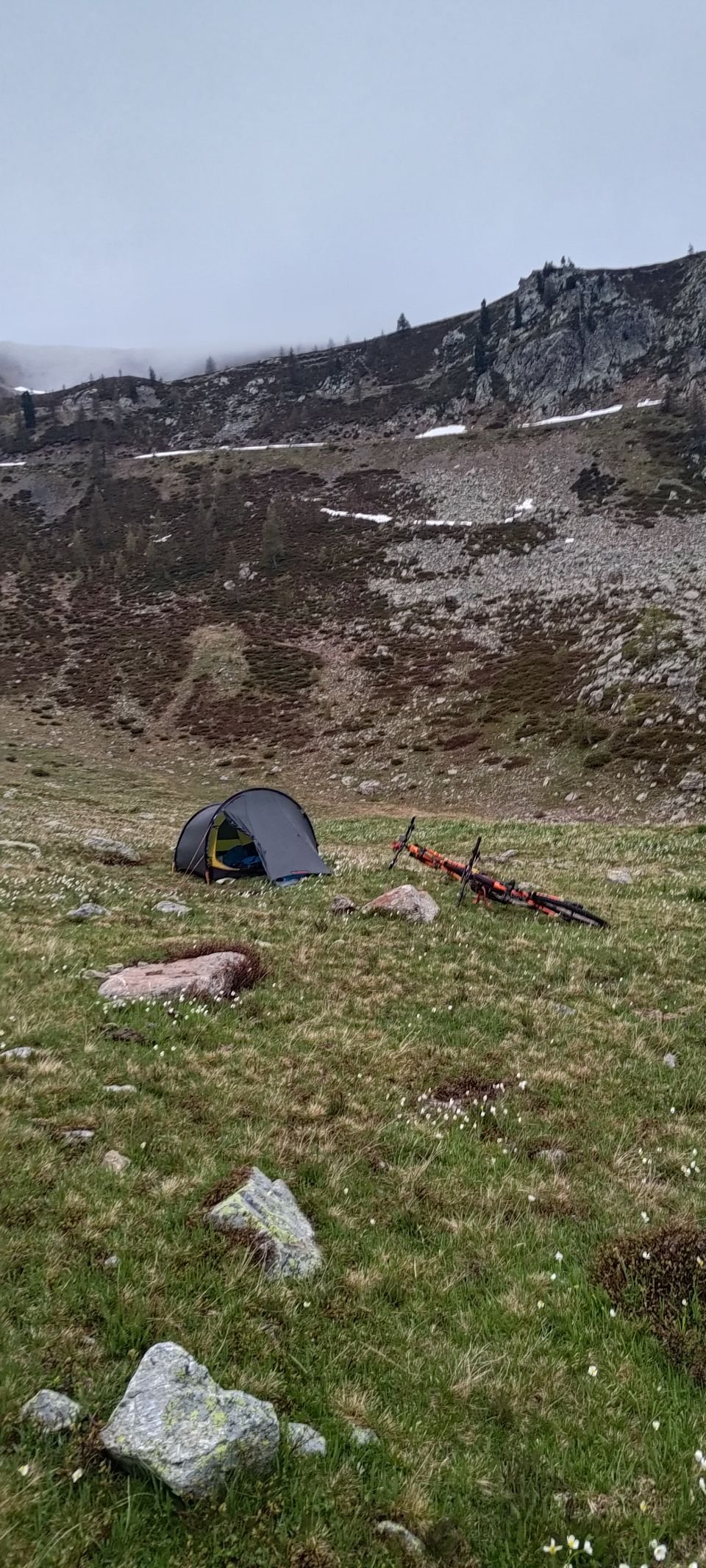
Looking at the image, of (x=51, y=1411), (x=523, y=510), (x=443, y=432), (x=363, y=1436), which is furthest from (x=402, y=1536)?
(x=443, y=432)

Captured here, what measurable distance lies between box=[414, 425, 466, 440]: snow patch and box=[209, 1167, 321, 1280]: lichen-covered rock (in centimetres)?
13072

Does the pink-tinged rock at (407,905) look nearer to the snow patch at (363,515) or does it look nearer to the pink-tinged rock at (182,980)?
the pink-tinged rock at (182,980)

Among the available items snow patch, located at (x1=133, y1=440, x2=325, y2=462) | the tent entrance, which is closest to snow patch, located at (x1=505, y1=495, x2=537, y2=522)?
snow patch, located at (x1=133, y1=440, x2=325, y2=462)

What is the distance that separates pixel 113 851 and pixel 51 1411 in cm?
1797

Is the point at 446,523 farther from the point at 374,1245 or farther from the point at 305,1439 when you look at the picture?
the point at 305,1439

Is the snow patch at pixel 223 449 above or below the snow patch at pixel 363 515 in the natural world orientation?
above

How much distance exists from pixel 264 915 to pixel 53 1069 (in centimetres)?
790

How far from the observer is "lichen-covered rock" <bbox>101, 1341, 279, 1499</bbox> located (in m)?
3.72

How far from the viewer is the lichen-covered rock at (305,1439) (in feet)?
13.5

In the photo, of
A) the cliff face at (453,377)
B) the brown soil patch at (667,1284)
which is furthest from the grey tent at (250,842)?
the cliff face at (453,377)

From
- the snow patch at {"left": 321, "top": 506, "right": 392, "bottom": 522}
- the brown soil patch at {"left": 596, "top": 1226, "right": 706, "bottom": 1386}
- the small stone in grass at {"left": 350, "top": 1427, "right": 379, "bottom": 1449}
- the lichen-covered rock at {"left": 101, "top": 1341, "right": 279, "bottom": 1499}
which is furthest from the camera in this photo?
the snow patch at {"left": 321, "top": 506, "right": 392, "bottom": 522}

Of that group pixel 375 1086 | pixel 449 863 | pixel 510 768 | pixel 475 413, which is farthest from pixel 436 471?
pixel 375 1086

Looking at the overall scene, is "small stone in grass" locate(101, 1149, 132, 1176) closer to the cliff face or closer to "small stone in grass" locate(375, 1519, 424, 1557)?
"small stone in grass" locate(375, 1519, 424, 1557)

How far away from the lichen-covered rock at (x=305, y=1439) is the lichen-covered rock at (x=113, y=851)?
17198mm
